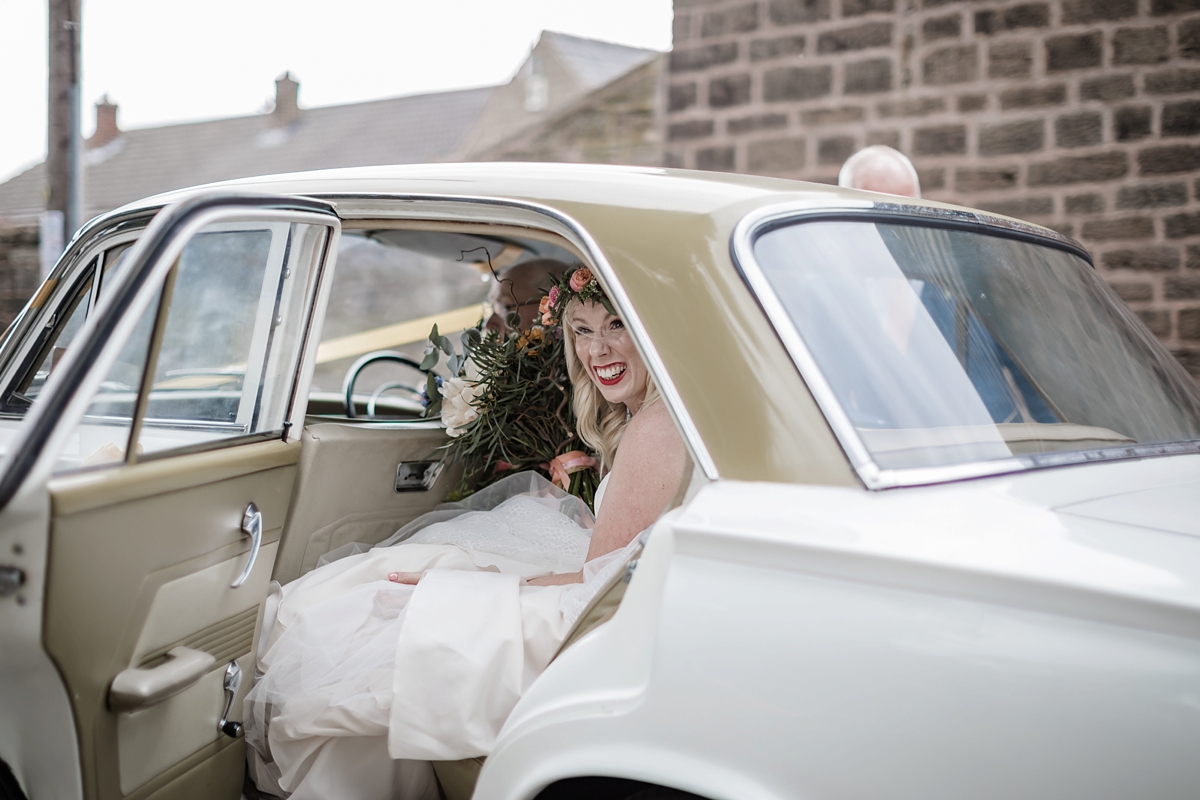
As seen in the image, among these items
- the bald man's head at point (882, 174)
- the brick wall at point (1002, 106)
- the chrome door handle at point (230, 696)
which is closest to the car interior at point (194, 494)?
the chrome door handle at point (230, 696)

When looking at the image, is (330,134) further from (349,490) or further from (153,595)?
(153,595)

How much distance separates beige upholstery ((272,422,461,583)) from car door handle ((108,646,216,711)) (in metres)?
0.69

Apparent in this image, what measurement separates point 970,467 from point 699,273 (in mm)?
562

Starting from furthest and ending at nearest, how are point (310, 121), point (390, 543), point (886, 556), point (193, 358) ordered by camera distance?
point (310, 121) → point (390, 543) → point (193, 358) → point (886, 556)

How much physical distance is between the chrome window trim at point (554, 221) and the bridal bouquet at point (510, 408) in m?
0.95

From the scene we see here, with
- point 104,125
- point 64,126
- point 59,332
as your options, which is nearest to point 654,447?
point 59,332

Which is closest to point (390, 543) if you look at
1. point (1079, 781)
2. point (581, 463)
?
point (581, 463)

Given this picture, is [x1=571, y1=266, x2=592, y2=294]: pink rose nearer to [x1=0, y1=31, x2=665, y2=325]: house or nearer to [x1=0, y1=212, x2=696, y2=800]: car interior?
[x1=0, y1=212, x2=696, y2=800]: car interior

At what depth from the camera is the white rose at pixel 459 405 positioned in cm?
309

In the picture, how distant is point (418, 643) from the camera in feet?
6.54

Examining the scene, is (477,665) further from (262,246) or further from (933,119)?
(933,119)

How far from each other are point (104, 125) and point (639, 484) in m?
43.8

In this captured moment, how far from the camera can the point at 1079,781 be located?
3.78 ft

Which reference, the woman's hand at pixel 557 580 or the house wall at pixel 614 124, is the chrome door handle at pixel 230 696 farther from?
the house wall at pixel 614 124
